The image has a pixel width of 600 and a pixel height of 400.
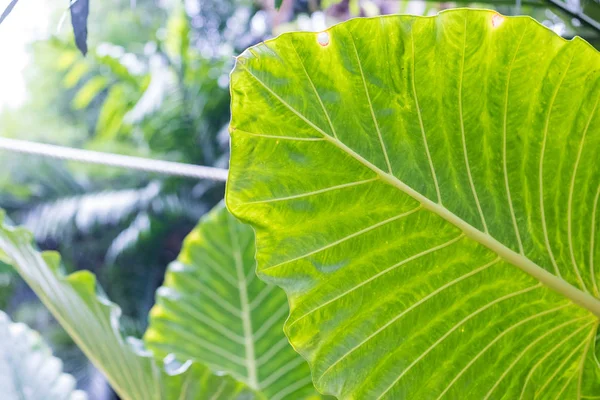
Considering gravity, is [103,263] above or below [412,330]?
below

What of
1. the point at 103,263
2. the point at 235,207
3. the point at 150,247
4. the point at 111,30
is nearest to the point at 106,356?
the point at 235,207

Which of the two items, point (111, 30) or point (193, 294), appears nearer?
point (193, 294)

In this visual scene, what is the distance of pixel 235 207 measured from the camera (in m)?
0.36

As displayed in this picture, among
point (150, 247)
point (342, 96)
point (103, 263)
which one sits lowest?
point (103, 263)

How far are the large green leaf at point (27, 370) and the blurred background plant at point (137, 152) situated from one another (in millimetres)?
1630

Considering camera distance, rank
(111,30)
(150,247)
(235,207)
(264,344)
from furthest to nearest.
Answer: (111,30), (150,247), (264,344), (235,207)

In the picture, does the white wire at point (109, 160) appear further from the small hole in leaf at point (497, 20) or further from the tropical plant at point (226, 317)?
the small hole in leaf at point (497, 20)

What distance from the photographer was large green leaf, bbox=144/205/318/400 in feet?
2.76

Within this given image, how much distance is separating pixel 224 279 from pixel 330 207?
20.5 inches

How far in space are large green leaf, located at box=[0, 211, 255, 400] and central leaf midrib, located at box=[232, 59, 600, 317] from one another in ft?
1.07

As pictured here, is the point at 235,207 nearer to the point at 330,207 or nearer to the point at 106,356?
the point at 330,207

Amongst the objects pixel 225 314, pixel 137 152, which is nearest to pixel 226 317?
pixel 225 314

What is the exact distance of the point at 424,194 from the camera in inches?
15.7

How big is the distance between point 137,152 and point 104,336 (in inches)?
122
